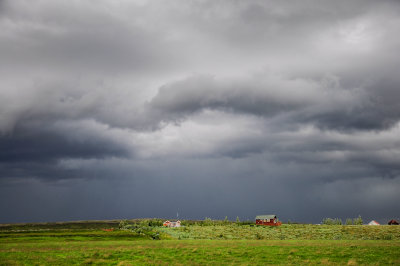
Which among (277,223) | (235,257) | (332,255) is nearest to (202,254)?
(235,257)

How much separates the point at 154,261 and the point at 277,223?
377 feet

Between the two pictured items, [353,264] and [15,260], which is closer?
[353,264]

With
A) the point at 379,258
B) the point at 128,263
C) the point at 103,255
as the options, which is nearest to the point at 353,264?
the point at 379,258

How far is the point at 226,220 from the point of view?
176750 mm

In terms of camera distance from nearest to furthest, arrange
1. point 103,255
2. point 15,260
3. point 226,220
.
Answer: point 15,260 → point 103,255 → point 226,220

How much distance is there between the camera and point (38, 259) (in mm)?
40500

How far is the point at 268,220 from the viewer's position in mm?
146875

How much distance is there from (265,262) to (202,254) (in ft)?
31.9

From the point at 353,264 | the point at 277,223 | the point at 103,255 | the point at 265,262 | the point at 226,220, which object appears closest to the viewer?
the point at 353,264

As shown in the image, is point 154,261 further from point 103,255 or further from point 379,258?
point 379,258

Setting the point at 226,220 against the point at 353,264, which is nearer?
the point at 353,264

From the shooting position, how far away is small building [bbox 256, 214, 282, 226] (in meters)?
144

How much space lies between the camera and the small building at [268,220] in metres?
144

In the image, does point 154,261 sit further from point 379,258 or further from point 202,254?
point 379,258
